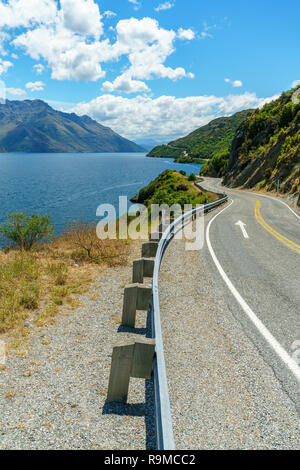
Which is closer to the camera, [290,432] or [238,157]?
[290,432]

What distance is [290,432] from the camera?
2787mm

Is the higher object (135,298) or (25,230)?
(25,230)

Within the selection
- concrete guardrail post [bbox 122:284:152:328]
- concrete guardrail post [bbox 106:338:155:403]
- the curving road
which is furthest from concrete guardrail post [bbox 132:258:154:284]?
concrete guardrail post [bbox 106:338:155:403]

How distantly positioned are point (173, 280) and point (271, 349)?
3471mm

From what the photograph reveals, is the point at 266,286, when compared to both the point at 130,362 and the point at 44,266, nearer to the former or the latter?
the point at 130,362

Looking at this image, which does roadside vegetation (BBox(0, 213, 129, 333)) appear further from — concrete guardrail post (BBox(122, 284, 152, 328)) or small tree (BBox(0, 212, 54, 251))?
concrete guardrail post (BBox(122, 284, 152, 328))

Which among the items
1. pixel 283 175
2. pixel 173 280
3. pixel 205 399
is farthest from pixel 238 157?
pixel 205 399

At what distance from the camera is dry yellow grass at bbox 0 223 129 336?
5500 mm

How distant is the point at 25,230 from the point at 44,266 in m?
2.86

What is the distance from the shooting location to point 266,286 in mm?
6824

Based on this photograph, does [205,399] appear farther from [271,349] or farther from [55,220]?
[55,220]

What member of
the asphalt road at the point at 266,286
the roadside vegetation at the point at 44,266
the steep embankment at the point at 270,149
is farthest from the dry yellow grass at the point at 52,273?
the steep embankment at the point at 270,149

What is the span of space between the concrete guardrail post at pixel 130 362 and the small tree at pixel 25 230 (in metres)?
8.07

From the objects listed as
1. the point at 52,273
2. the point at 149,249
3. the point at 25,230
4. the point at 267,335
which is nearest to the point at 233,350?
the point at 267,335
